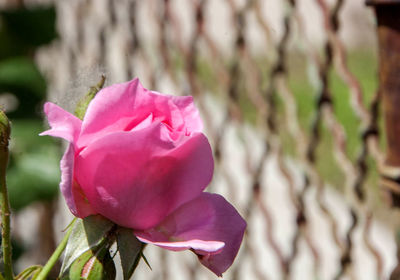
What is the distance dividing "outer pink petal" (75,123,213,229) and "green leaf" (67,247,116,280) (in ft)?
0.05

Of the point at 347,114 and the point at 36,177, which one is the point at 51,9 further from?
the point at 347,114

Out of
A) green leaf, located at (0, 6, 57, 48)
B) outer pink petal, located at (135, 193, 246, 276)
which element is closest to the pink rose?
outer pink petal, located at (135, 193, 246, 276)

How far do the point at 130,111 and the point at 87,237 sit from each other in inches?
2.2

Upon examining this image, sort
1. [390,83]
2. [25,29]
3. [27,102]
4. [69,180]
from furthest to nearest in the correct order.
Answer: [25,29]
[27,102]
[390,83]
[69,180]

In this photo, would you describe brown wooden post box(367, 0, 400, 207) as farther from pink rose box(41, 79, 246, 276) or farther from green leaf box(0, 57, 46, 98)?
green leaf box(0, 57, 46, 98)

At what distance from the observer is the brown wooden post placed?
0.86 m

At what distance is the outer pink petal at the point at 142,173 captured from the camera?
29 centimetres

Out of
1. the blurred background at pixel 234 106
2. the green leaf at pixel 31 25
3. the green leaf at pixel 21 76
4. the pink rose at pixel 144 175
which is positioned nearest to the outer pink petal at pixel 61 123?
the pink rose at pixel 144 175

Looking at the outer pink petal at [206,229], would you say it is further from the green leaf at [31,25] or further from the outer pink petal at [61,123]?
the green leaf at [31,25]

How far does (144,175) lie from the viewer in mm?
292

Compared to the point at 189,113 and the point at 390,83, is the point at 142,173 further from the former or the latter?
the point at 390,83

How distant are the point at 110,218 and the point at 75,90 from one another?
0.07m

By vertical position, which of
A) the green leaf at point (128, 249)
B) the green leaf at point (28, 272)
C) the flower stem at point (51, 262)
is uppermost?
the green leaf at point (128, 249)

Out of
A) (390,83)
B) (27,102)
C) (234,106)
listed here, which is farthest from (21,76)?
(390,83)
